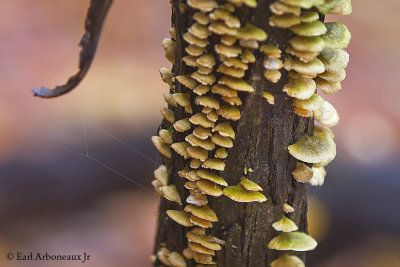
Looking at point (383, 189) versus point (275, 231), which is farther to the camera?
point (383, 189)

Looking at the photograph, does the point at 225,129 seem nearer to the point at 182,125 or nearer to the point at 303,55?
the point at 182,125

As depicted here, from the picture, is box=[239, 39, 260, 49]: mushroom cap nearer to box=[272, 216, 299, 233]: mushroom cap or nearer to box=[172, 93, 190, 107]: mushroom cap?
box=[172, 93, 190, 107]: mushroom cap

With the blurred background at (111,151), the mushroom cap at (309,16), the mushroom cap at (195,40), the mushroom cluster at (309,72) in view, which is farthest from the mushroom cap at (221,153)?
the blurred background at (111,151)

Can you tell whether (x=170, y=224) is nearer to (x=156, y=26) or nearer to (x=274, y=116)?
(x=274, y=116)

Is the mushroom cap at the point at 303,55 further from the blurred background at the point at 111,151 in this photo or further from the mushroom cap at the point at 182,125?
the blurred background at the point at 111,151

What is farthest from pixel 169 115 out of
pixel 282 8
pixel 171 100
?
pixel 282 8

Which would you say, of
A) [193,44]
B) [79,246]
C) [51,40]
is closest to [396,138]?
[79,246]
